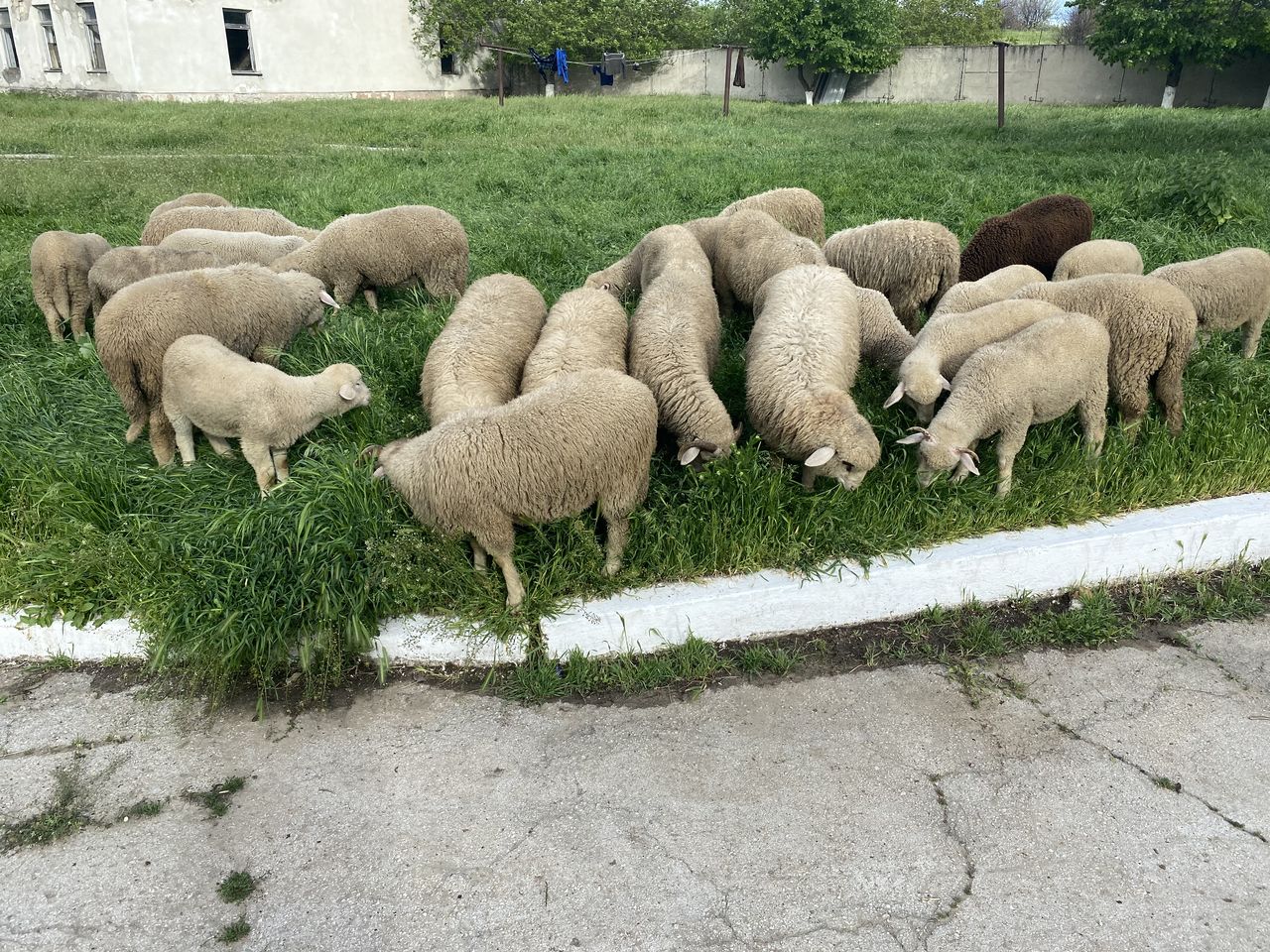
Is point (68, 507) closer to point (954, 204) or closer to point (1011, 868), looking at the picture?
point (1011, 868)

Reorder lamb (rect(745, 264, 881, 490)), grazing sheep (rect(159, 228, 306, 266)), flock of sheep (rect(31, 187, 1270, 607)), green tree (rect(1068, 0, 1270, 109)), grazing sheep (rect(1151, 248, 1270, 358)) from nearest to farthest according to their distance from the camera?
flock of sheep (rect(31, 187, 1270, 607)), lamb (rect(745, 264, 881, 490)), grazing sheep (rect(1151, 248, 1270, 358)), grazing sheep (rect(159, 228, 306, 266)), green tree (rect(1068, 0, 1270, 109))

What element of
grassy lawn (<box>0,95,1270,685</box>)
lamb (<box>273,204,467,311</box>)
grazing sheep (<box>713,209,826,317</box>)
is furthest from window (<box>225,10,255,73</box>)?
grazing sheep (<box>713,209,826,317</box>)

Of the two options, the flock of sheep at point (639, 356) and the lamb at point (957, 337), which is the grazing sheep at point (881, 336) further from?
the lamb at point (957, 337)

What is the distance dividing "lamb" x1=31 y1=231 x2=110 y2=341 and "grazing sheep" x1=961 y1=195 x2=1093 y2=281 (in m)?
6.50

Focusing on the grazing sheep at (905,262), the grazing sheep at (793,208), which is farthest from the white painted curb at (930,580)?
the grazing sheep at (793,208)

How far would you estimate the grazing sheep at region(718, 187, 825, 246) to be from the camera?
276 inches

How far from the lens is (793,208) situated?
277 inches

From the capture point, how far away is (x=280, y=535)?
12.2ft

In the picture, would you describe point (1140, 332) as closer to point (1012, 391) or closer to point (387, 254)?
point (1012, 391)

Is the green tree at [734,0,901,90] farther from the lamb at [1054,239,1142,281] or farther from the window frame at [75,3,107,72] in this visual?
the lamb at [1054,239,1142,281]

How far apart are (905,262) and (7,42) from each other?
123 ft

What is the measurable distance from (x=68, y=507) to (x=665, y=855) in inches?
129

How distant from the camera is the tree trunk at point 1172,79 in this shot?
32031 millimetres

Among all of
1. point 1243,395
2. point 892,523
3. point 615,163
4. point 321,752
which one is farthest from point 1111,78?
point 321,752
